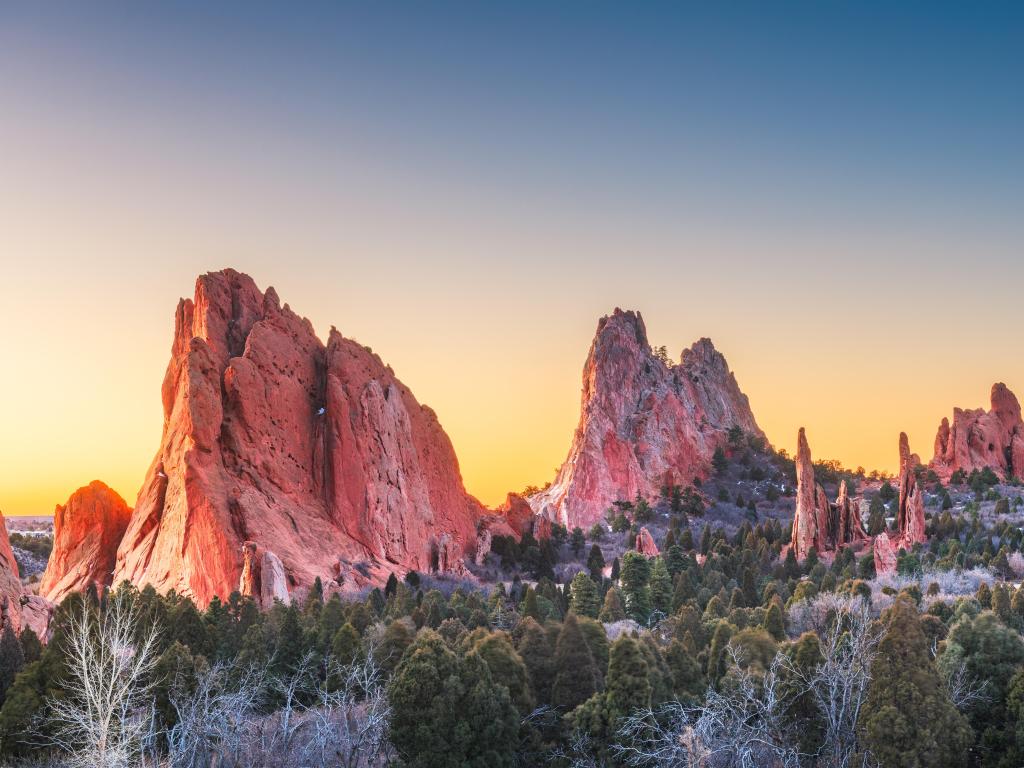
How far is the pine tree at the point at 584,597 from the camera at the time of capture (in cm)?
5397

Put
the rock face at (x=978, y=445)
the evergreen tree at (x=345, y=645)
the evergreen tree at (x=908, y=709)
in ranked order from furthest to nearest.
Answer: the rock face at (x=978, y=445) → the evergreen tree at (x=345, y=645) → the evergreen tree at (x=908, y=709)

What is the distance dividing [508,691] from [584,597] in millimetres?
26817

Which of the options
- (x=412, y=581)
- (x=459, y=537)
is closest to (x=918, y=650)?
(x=412, y=581)

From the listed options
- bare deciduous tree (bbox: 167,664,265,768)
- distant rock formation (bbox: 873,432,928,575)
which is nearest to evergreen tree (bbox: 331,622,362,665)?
bare deciduous tree (bbox: 167,664,265,768)

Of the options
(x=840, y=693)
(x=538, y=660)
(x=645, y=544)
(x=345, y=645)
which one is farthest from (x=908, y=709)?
(x=645, y=544)

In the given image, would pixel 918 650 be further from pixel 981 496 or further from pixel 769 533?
pixel 981 496

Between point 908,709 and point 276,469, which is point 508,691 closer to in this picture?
point 908,709

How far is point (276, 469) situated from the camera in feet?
214

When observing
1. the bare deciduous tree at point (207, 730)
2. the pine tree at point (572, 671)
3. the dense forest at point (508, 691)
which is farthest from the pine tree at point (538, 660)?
the bare deciduous tree at point (207, 730)

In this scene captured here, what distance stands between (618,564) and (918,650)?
51.8m

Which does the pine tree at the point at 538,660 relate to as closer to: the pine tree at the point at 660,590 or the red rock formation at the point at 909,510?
the pine tree at the point at 660,590

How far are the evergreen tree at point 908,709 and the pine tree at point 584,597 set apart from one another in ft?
101

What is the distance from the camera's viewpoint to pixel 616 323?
5650 inches

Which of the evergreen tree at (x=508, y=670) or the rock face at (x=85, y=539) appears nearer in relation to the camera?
the evergreen tree at (x=508, y=670)
